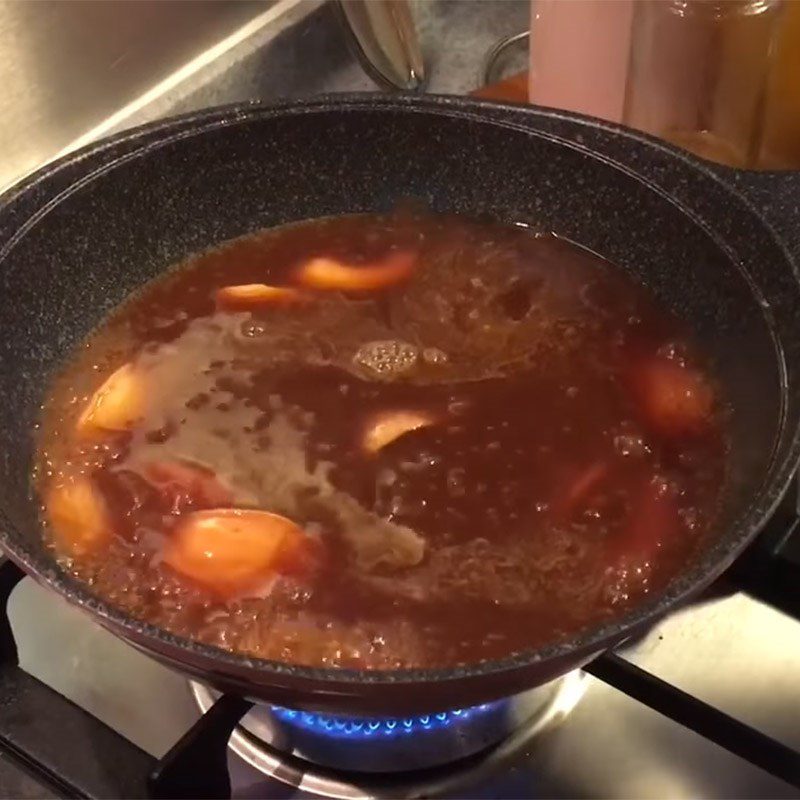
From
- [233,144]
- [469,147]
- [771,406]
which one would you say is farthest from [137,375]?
[771,406]

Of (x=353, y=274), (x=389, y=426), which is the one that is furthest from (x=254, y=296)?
(x=389, y=426)

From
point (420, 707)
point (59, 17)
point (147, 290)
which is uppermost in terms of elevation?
point (59, 17)

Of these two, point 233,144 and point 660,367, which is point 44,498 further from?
point 660,367

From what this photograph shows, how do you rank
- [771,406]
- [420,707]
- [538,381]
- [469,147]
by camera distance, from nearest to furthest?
1. [420,707]
2. [771,406]
3. [538,381]
4. [469,147]

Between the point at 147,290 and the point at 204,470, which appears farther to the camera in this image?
the point at 147,290

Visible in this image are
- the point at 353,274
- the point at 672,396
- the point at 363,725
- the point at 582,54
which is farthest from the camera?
the point at 582,54

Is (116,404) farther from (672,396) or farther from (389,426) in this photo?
(672,396)
